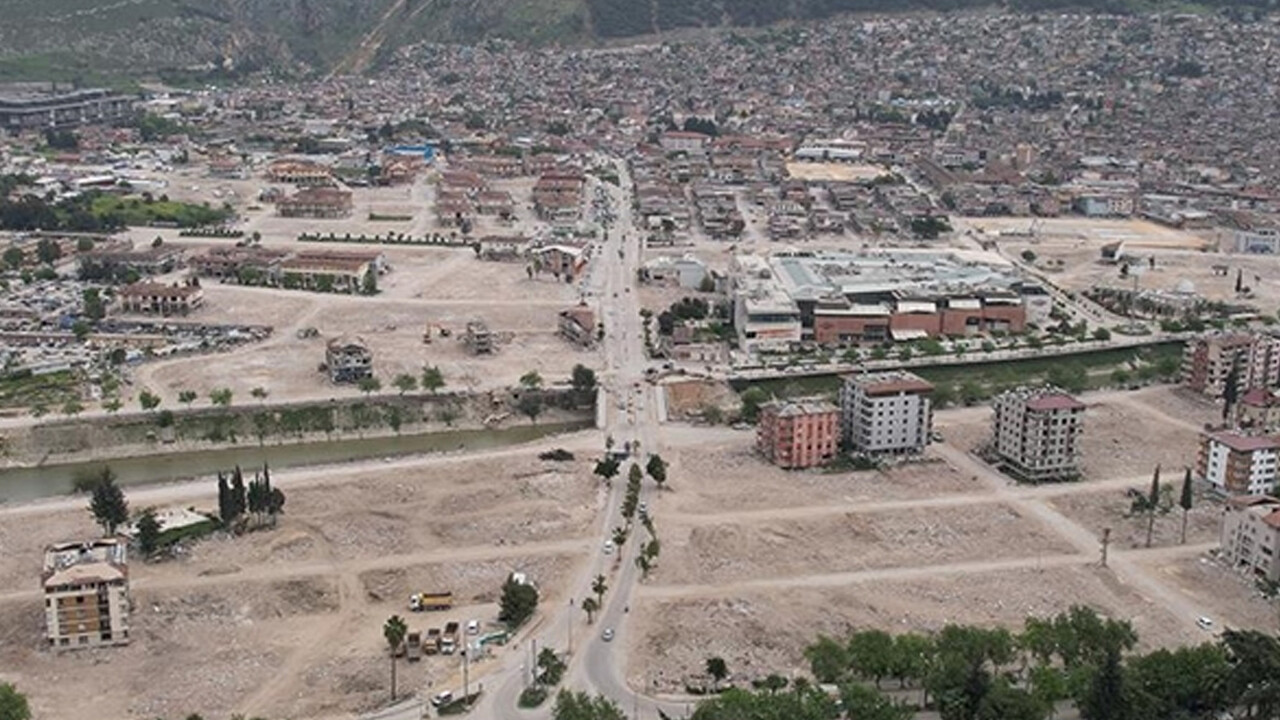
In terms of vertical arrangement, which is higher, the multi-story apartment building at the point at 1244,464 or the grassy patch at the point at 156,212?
the grassy patch at the point at 156,212

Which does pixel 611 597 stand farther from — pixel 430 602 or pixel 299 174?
pixel 299 174

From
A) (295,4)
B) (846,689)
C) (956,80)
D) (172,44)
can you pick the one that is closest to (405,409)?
(846,689)

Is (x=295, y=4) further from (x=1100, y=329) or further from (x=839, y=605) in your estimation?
(x=839, y=605)

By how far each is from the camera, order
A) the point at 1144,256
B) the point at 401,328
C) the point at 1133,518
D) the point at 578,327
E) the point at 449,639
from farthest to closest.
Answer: the point at 1144,256, the point at 401,328, the point at 578,327, the point at 1133,518, the point at 449,639

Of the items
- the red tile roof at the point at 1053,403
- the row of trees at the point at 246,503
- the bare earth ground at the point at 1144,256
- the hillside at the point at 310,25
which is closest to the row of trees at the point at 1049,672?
the red tile roof at the point at 1053,403

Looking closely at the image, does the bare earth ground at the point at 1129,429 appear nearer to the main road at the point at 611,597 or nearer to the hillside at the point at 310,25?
the main road at the point at 611,597

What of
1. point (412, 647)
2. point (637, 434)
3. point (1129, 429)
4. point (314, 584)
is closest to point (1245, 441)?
point (1129, 429)
